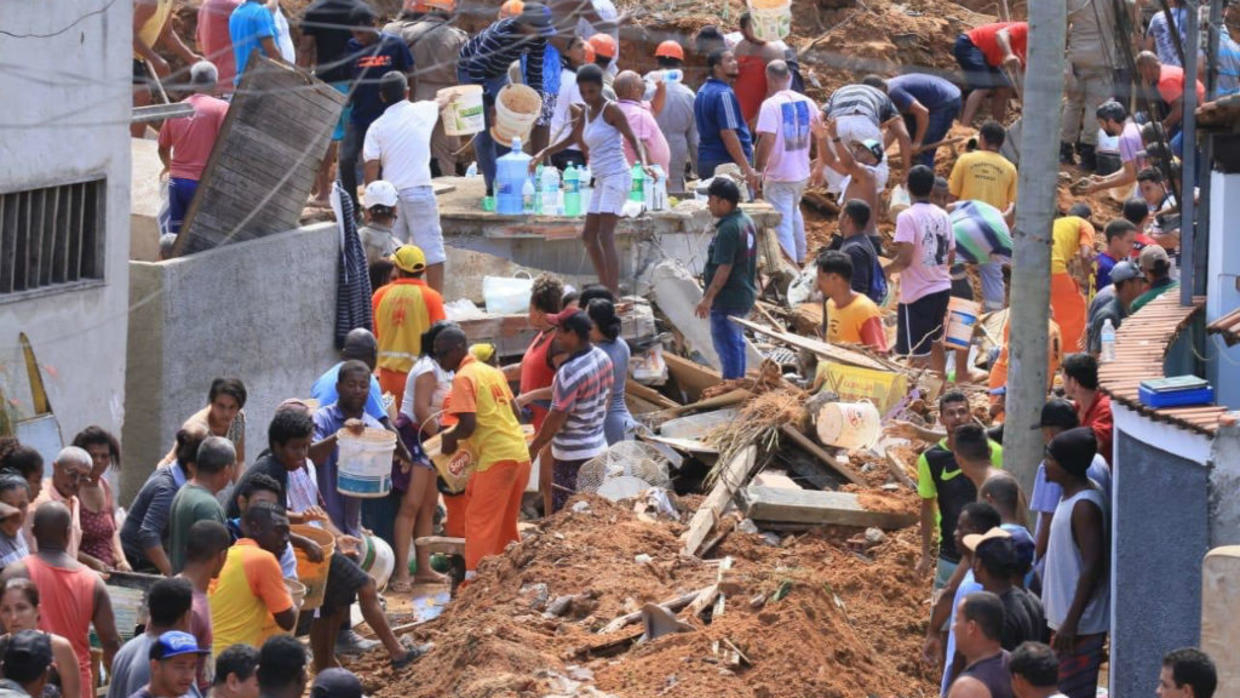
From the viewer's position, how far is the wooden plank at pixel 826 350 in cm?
1342

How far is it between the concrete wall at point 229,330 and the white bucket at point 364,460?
2.67 metres

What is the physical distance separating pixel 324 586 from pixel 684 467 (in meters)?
4.24

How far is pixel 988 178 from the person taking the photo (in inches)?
677

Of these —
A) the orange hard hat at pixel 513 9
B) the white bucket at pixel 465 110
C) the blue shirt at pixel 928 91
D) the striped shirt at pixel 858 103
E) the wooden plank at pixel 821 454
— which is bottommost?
the wooden plank at pixel 821 454

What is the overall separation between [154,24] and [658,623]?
9.85 m

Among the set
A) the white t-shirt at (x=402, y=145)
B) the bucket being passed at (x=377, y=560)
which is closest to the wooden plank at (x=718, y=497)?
the bucket being passed at (x=377, y=560)

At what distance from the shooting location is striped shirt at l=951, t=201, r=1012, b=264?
15422 mm

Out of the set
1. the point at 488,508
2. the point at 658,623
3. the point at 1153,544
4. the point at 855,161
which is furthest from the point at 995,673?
the point at 855,161

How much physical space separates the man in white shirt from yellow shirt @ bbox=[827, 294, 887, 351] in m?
3.45

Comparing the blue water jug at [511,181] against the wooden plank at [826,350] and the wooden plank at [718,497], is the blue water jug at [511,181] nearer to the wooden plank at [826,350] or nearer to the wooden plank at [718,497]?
the wooden plank at [826,350]

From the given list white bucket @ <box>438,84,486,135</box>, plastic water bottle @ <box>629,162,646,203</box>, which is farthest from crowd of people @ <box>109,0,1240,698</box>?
plastic water bottle @ <box>629,162,646,203</box>

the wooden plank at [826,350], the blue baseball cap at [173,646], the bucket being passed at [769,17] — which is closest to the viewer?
the blue baseball cap at [173,646]

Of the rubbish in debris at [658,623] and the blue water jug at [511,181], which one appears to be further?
the blue water jug at [511,181]

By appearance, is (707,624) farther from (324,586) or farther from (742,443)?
(742,443)
